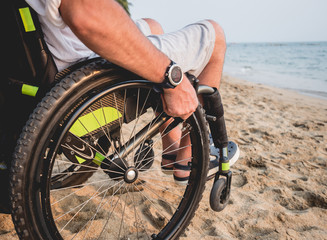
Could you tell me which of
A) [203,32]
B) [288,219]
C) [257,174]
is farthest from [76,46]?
[257,174]

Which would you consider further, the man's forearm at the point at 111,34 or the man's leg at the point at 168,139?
the man's leg at the point at 168,139

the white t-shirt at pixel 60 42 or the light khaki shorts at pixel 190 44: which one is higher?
the white t-shirt at pixel 60 42

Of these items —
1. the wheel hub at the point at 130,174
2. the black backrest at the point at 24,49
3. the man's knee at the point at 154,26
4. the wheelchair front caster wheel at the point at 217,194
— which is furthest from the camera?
the man's knee at the point at 154,26

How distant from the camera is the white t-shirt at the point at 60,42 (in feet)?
2.62

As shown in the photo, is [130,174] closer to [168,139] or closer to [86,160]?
[86,160]

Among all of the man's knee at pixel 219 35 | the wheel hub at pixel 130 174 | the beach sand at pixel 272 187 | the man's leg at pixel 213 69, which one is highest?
the man's knee at pixel 219 35

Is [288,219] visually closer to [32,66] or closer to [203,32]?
[203,32]

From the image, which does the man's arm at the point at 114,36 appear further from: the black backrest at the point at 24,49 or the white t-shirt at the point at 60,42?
the black backrest at the point at 24,49

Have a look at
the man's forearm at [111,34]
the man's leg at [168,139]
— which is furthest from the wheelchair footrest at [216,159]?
the man's forearm at [111,34]

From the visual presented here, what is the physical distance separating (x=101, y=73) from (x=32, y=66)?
0.85 feet

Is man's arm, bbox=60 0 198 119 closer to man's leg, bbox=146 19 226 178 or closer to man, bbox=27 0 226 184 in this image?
man, bbox=27 0 226 184

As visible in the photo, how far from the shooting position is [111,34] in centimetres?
79

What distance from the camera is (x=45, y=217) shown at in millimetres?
876

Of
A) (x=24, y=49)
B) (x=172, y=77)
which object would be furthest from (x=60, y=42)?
(x=172, y=77)
